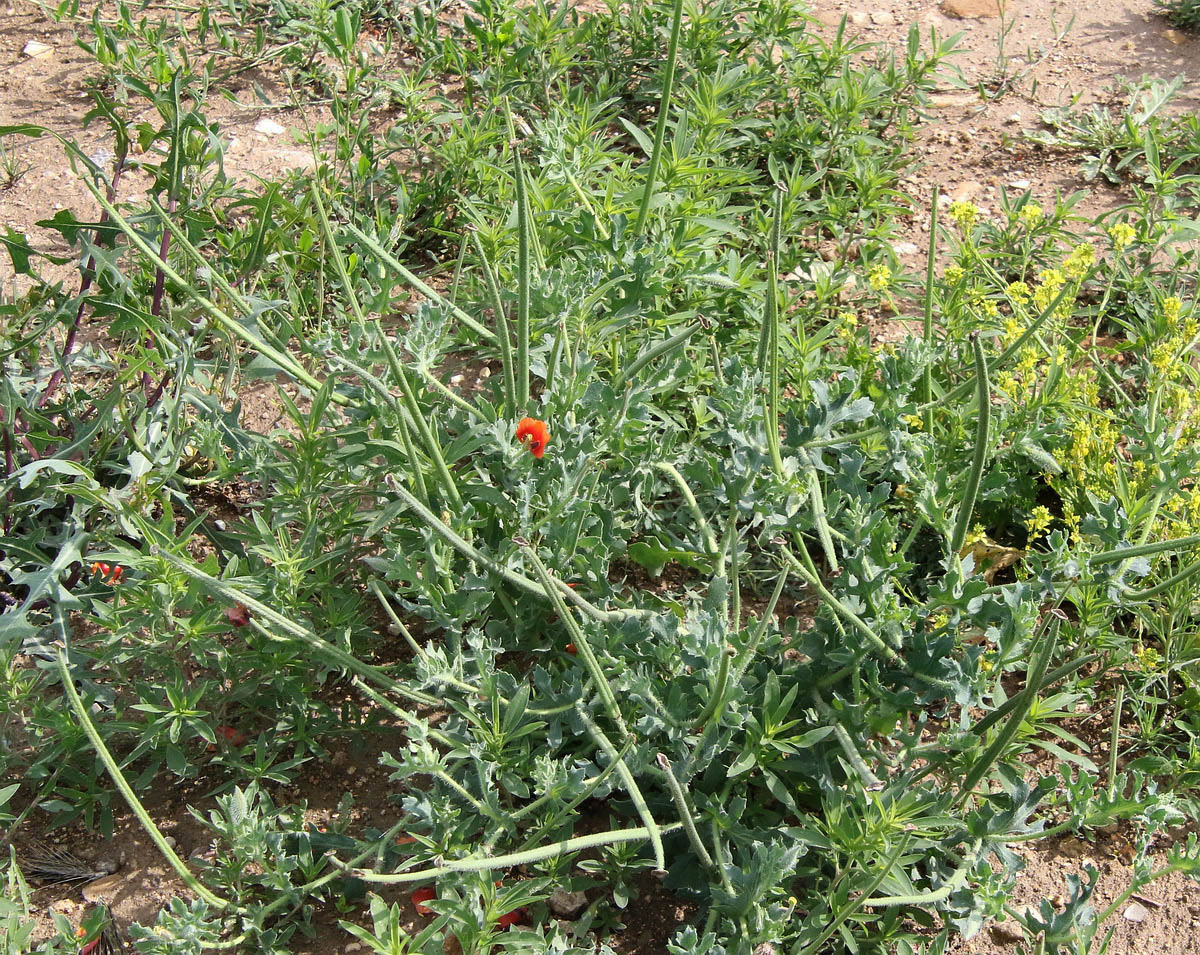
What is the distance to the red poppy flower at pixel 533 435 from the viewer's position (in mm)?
2131

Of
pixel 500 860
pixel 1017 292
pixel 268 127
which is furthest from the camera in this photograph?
pixel 268 127

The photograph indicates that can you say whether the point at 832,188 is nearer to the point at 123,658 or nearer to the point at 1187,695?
the point at 1187,695

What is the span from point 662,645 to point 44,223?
5.04 feet

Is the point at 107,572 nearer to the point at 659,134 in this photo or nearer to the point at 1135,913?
the point at 659,134

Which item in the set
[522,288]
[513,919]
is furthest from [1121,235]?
[513,919]

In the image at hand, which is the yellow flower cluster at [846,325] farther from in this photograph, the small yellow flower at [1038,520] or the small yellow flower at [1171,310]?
the small yellow flower at [1171,310]

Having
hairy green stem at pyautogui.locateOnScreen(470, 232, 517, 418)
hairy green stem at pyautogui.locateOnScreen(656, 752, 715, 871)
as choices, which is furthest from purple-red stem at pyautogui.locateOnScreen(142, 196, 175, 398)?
hairy green stem at pyautogui.locateOnScreen(656, 752, 715, 871)

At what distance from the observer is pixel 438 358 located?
7.89ft

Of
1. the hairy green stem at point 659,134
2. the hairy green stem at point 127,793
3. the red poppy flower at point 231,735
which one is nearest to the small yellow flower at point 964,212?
the hairy green stem at point 659,134

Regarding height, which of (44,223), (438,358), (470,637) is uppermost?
(44,223)

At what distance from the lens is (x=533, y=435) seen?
2.13 m

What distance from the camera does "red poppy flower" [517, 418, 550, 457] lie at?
2.13 m

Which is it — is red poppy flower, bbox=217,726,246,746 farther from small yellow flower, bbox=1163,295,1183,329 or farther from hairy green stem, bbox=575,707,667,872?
small yellow flower, bbox=1163,295,1183,329

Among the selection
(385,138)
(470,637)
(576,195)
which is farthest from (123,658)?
(385,138)
